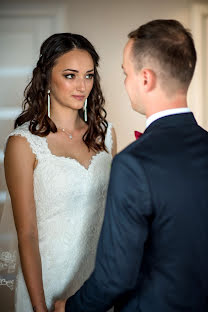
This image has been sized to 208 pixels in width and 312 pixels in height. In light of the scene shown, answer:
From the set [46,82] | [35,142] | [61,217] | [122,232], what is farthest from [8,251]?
[122,232]

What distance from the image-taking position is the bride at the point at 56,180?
66.4 inches

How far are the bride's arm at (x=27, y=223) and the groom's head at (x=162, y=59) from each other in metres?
0.72

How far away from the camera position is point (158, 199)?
1.06 m

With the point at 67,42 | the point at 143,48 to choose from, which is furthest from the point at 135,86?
the point at 67,42

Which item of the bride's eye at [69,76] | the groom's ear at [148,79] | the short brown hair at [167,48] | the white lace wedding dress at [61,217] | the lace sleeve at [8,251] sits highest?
the short brown hair at [167,48]

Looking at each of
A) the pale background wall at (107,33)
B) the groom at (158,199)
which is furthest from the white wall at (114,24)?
the groom at (158,199)

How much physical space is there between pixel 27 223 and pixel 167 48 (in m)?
0.93

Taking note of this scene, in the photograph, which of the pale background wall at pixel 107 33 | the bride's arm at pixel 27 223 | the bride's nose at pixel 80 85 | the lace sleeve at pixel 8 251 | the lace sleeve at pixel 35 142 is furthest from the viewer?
the pale background wall at pixel 107 33

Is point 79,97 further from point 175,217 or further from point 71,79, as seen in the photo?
point 175,217

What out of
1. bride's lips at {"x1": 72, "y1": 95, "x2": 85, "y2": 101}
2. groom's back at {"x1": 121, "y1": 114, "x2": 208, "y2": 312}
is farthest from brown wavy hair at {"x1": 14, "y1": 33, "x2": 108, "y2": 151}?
groom's back at {"x1": 121, "y1": 114, "x2": 208, "y2": 312}

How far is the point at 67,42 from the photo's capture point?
193 centimetres

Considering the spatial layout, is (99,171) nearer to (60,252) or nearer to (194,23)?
(60,252)

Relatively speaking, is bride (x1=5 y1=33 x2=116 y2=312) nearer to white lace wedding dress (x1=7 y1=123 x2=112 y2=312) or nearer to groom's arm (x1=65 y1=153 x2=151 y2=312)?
white lace wedding dress (x1=7 y1=123 x2=112 y2=312)

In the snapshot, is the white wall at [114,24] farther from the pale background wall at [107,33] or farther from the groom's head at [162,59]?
the groom's head at [162,59]
